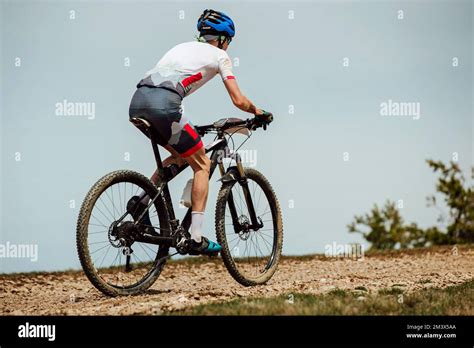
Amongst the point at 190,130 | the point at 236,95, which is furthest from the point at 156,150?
the point at 236,95

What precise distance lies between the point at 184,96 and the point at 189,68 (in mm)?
266

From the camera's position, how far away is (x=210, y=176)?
7.48 m

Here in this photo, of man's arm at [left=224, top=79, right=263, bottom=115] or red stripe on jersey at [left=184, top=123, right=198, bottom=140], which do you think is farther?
man's arm at [left=224, top=79, right=263, bottom=115]

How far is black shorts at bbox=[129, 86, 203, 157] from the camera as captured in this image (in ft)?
22.3

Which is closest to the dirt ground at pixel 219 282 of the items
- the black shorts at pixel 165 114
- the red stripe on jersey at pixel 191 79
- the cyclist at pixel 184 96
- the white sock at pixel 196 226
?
the white sock at pixel 196 226

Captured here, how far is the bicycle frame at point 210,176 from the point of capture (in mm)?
7102

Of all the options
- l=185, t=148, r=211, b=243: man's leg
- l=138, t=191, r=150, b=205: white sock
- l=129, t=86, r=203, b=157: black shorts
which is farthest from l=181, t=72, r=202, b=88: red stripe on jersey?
l=138, t=191, r=150, b=205: white sock

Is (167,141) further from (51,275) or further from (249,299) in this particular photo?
(51,275)

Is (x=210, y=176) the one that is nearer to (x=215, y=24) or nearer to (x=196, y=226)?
(x=196, y=226)

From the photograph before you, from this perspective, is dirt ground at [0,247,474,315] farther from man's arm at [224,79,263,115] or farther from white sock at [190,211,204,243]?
man's arm at [224,79,263,115]

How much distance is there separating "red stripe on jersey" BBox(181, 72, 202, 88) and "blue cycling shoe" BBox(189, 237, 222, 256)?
149 cm

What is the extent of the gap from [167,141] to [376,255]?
7319mm

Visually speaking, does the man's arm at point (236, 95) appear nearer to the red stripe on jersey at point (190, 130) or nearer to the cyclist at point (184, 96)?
the cyclist at point (184, 96)
